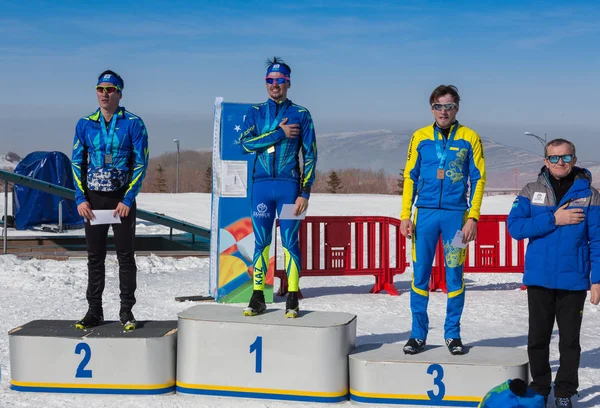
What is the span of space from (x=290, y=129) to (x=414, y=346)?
6.23 feet

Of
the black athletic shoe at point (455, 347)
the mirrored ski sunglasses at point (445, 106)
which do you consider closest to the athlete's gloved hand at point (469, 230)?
Result: the black athletic shoe at point (455, 347)

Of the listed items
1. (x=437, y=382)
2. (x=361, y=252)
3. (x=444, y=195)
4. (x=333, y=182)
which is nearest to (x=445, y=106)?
(x=444, y=195)

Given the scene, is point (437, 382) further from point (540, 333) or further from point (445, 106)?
point (445, 106)

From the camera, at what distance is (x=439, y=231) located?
5699 mm

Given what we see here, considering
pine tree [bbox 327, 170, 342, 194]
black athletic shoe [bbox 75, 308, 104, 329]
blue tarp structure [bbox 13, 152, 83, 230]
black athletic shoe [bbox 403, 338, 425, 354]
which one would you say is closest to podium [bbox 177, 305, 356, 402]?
black athletic shoe [bbox 403, 338, 425, 354]

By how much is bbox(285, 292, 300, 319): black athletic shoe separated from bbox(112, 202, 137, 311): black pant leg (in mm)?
1209

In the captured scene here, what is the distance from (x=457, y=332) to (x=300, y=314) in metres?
1.16

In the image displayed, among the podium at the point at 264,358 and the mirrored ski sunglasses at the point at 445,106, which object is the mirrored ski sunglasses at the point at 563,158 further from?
the podium at the point at 264,358

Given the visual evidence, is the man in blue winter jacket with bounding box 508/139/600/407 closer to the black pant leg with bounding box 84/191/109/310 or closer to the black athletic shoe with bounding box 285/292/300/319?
the black athletic shoe with bounding box 285/292/300/319

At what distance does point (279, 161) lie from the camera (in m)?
6.03

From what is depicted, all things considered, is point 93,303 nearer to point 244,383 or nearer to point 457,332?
point 244,383

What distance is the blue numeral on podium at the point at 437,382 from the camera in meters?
5.22

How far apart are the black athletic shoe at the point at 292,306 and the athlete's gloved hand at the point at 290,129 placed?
1.23m

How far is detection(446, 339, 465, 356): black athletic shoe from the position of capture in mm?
5430
